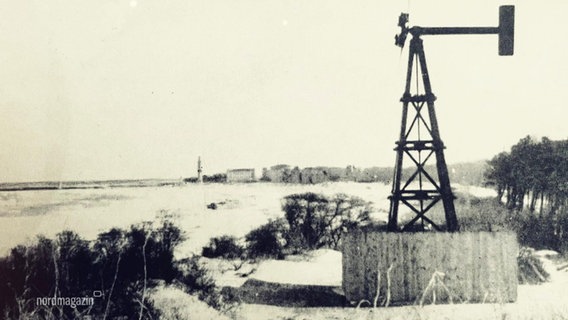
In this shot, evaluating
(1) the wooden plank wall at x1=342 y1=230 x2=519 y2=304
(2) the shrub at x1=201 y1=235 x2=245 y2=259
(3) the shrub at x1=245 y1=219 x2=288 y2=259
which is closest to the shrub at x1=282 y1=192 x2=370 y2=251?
(3) the shrub at x1=245 y1=219 x2=288 y2=259

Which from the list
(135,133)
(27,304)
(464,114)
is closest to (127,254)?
(27,304)

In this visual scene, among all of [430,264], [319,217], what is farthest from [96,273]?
[430,264]

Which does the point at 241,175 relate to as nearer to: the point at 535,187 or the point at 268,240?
the point at 268,240

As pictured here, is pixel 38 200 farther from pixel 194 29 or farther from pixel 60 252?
pixel 194 29

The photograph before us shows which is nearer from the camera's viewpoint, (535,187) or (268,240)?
(268,240)

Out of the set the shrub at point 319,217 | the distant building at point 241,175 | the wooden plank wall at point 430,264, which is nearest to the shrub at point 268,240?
the shrub at point 319,217

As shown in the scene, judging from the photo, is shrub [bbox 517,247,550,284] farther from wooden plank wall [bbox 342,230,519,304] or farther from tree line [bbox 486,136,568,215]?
wooden plank wall [bbox 342,230,519,304]
